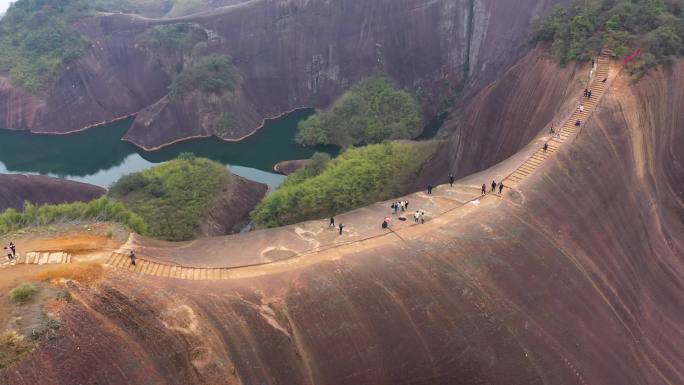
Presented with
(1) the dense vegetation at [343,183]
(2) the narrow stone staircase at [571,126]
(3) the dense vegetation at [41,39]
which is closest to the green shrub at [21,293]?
(2) the narrow stone staircase at [571,126]

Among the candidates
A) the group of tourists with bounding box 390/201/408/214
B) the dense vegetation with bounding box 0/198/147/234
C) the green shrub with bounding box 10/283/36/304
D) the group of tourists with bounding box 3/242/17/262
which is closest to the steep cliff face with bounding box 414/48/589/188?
the group of tourists with bounding box 390/201/408/214

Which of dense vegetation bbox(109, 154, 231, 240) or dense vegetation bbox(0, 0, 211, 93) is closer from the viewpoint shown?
dense vegetation bbox(109, 154, 231, 240)

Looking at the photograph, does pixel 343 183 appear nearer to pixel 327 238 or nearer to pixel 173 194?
pixel 173 194

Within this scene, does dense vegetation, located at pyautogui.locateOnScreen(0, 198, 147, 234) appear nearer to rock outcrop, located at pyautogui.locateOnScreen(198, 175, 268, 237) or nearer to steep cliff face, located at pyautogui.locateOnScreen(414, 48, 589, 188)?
rock outcrop, located at pyautogui.locateOnScreen(198, 175, 268, 237)

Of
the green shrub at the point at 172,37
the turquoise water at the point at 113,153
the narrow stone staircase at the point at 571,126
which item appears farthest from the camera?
the green shrub at the point at 172,37

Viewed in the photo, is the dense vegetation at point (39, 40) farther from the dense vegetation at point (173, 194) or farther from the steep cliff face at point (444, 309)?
the steep cliff face at point (444, 309)

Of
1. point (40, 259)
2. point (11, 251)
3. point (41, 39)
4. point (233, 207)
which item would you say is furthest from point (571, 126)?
point (41, 39)
